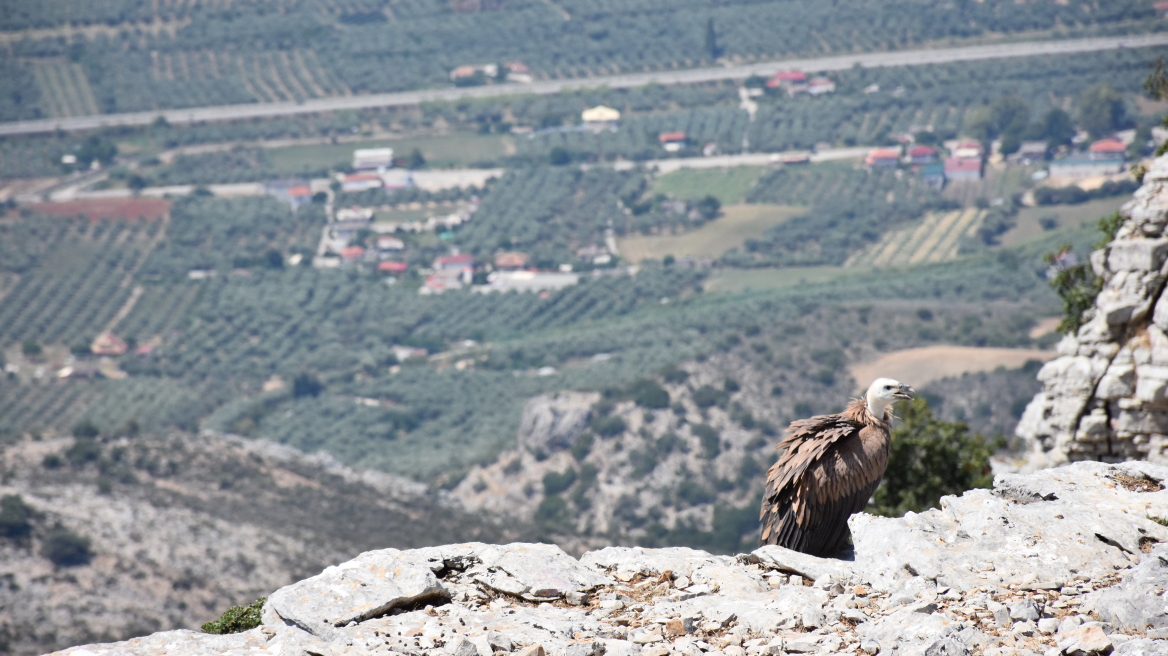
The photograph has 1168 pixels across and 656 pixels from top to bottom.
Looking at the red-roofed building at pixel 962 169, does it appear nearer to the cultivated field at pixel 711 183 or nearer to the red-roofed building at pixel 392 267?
the cultivated field at pixel 711 183

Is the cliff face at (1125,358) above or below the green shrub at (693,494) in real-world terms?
above

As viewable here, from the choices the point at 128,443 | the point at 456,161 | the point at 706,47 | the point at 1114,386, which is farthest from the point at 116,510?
the point at 706,47

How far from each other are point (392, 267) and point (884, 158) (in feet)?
190

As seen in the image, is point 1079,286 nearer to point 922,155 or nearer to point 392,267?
point 392,267

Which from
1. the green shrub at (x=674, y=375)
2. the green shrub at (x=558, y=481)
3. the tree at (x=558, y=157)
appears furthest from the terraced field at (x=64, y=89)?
the green shrub at (x=558, y=481)

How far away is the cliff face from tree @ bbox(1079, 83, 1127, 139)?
140 meters

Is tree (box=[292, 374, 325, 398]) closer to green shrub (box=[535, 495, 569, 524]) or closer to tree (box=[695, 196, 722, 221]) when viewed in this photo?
green shrub (box=[535, 495, 569, 524])

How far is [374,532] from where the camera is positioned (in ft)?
191

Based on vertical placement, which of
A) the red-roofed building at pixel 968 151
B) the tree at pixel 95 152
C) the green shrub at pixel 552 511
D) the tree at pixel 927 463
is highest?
the tree at pixel 927 463

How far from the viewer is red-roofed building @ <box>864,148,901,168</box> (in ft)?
485

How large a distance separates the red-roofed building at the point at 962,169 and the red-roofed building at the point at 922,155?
265 centimetres

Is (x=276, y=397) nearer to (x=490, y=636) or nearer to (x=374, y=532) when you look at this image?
(x=374, y=532)

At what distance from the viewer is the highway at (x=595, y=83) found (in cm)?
17512

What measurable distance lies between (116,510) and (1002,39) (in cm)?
15388
